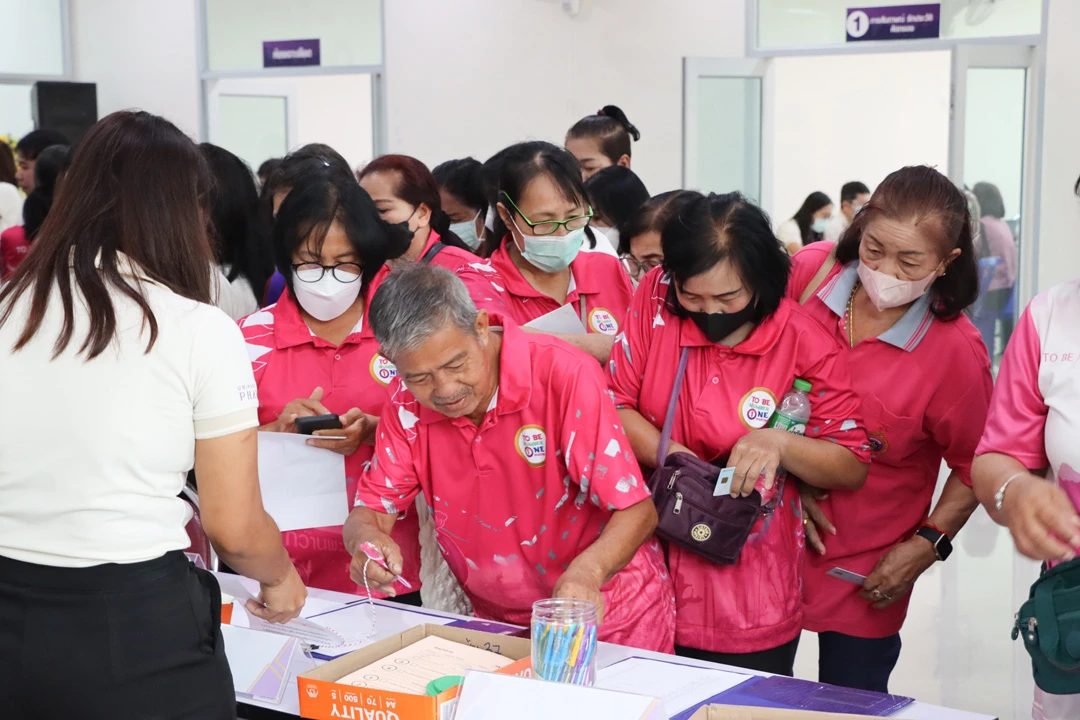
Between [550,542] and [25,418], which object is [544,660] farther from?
[25,418]

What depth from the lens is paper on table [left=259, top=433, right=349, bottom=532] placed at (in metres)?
2.34

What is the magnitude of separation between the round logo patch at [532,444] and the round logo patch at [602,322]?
77cm

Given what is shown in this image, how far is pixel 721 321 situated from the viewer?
2266 millimetres

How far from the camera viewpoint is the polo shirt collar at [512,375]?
2.10 m

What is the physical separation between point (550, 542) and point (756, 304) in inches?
25.0

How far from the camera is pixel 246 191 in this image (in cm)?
319

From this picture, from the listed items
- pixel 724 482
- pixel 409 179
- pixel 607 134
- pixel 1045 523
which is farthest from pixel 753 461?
pixel 607 134

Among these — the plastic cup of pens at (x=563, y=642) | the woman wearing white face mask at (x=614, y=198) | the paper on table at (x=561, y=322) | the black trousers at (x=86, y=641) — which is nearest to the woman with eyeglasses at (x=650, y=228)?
the paper on table at (x=561, y=322)

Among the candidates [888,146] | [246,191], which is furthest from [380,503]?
[888,146]

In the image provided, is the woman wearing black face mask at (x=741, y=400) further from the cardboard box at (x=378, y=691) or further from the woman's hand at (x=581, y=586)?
the cardboard box at (x=378, y=691)

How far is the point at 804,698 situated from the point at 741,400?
2.33ft

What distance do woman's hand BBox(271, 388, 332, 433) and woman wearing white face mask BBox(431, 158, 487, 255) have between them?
1718 millimetres

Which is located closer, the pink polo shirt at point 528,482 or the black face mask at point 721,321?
the pink polo shirt at point 528,482

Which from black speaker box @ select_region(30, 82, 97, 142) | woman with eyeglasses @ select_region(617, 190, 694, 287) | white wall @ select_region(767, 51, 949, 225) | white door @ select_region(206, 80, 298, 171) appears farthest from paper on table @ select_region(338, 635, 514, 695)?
white wall @ select_region(767, 51, 949, 225)
